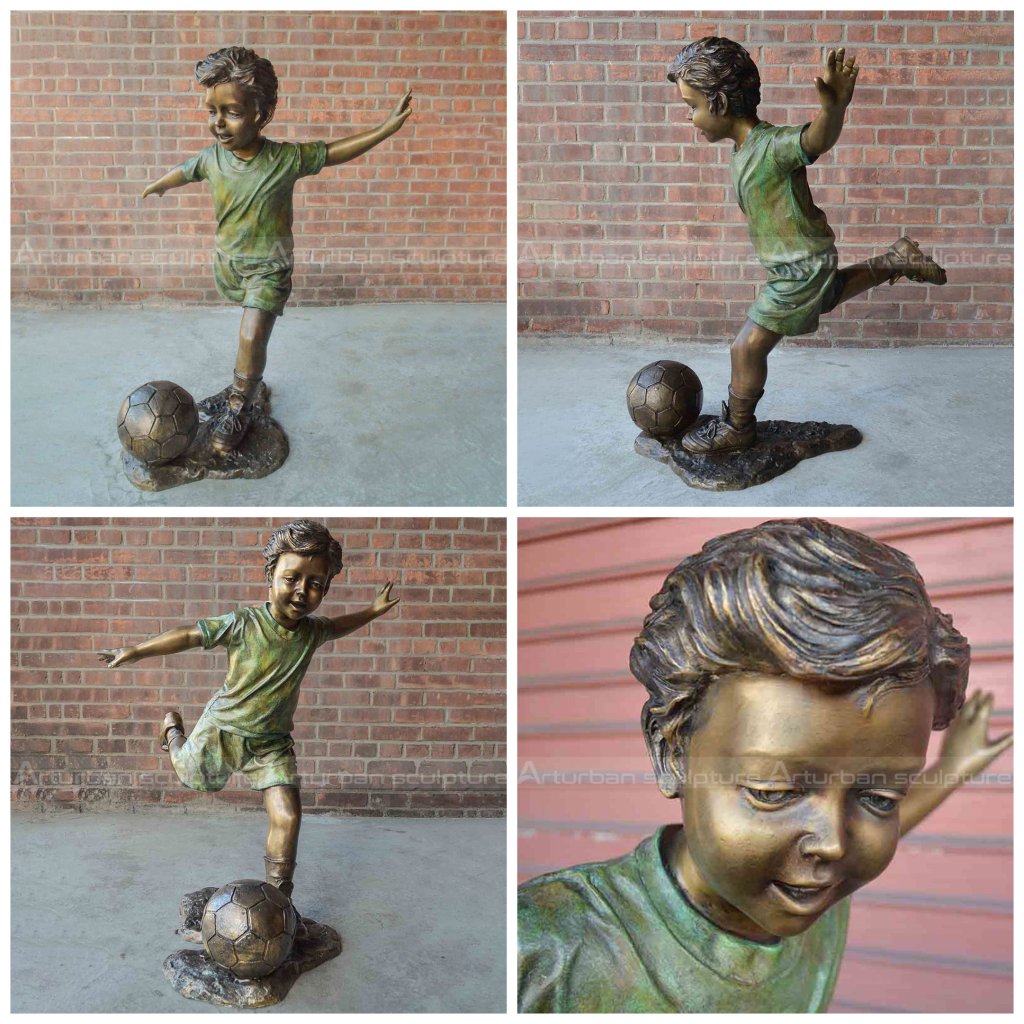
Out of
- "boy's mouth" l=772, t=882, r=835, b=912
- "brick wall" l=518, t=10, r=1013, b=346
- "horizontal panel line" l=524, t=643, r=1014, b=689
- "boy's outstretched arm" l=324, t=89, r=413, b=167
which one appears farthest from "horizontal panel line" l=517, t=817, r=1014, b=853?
"brick wall" l=518, t=10, r=1013, b=346

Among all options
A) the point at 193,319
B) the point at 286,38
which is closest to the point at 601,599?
the point at 193,319

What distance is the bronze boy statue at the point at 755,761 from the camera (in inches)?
54.4

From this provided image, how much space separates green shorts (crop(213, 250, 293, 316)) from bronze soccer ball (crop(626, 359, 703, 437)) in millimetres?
959

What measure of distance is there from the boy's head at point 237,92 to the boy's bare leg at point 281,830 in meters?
1.47

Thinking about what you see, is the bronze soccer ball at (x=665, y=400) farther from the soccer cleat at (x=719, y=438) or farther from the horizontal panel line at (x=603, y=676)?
the horizontal panel line at (x=603, y=676)

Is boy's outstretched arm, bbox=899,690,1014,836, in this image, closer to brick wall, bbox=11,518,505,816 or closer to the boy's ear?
the boy's ear

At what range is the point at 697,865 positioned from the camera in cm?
154

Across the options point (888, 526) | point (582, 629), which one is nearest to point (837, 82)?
point (888, 526)

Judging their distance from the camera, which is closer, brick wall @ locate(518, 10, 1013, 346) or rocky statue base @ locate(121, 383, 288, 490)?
rocky statue base @ locate(121, 383, 288, 490)

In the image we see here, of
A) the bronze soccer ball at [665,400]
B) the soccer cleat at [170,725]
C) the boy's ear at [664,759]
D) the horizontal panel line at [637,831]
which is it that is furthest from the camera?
the bronze soccer ball at [665,400]

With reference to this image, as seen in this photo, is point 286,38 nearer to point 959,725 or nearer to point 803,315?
point 803,315

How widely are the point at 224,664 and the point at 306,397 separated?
92 cm

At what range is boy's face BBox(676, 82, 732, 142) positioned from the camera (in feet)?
7.87

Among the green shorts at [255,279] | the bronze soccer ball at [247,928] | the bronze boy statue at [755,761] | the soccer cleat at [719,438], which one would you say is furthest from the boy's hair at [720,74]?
the bronze soccer ball at [247,928]
